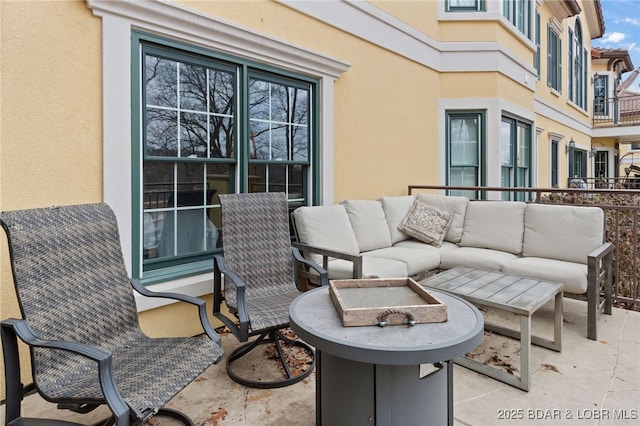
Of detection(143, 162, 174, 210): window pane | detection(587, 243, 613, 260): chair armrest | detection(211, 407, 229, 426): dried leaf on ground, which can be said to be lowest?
detection(211, 407, 229, 426): dried leaf on ground

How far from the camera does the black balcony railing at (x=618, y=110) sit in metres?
15.1

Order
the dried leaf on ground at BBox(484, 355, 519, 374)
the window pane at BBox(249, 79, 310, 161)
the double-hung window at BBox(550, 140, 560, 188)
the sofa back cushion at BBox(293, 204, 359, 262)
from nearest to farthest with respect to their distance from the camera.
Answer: the dried leaf on ground at BBox(484, 355, 519, 374) < the sofa back cushion at BBox(293, 204, 359, 262) < the window pane at BBox(249, 79, 310, 161) < the double-hung window at BBox(550, 140, 560, 188)

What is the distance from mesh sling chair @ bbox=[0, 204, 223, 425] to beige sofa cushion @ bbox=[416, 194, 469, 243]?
11.6ft

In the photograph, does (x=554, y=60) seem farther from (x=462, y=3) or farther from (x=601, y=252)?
(x=601, y=252)

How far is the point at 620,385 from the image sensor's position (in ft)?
8.29

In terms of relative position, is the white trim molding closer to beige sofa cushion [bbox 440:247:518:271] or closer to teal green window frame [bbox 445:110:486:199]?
teal green window frame [bbox 445:110:486:199]

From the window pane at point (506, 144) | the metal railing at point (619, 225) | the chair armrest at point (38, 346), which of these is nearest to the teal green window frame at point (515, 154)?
the window pane at point (506, 144)

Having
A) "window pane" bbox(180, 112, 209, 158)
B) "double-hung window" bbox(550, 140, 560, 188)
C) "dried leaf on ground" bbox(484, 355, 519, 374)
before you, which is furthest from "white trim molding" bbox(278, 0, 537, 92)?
"double-hung window" bbox(550, 140, 560, 188)

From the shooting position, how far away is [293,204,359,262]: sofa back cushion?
3.73m

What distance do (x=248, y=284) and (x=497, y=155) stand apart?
5.22 metres

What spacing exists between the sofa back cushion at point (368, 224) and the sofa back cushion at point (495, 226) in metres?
1.03

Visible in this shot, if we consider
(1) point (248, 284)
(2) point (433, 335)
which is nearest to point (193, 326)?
(1) point (248, 284)

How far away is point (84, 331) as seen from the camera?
2.02 meters

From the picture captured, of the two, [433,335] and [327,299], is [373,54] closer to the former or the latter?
[327,299]
